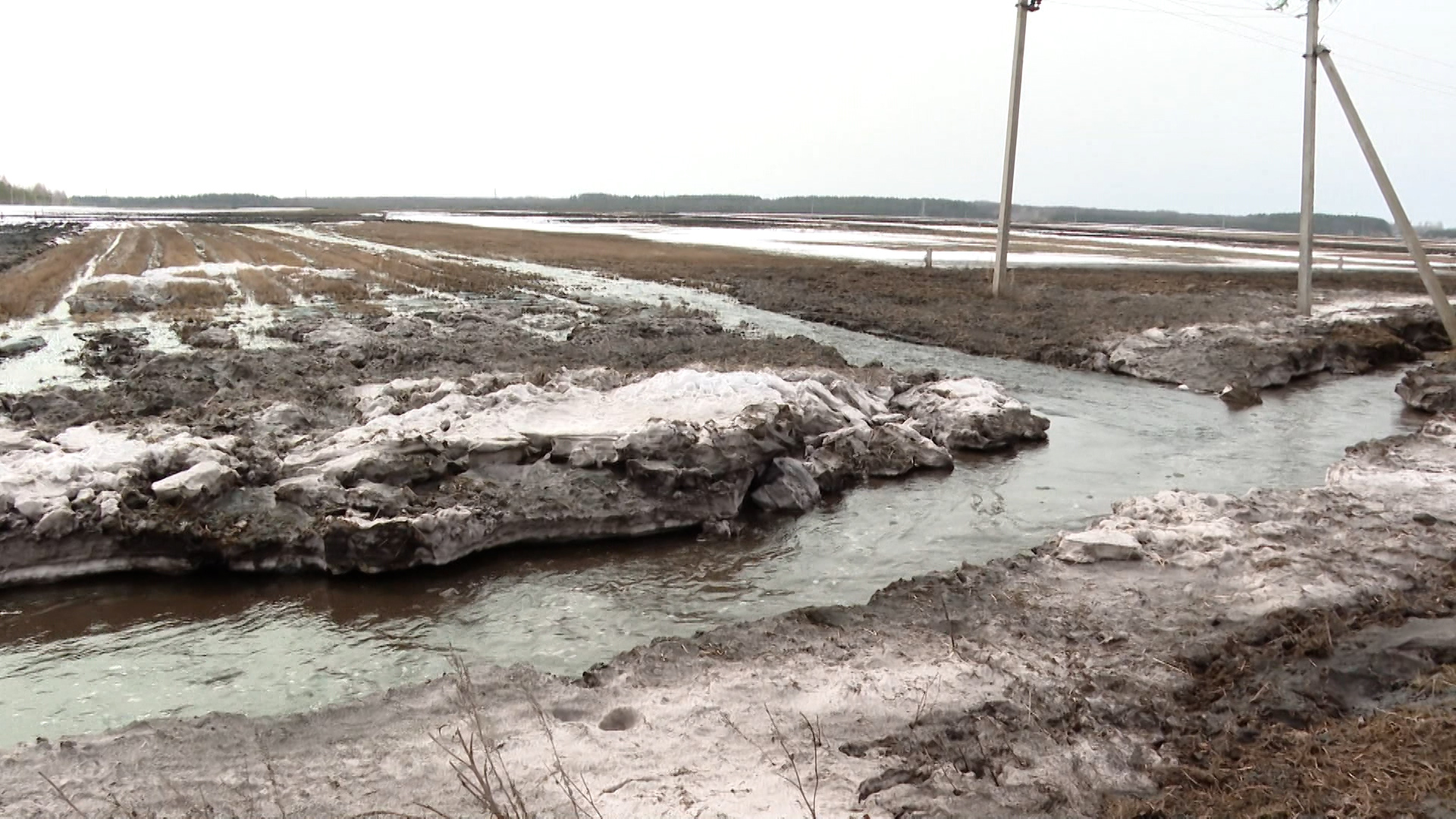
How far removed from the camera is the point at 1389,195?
69.7 feet

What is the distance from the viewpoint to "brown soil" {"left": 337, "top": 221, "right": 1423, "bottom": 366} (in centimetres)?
2461

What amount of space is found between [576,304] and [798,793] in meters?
25.5

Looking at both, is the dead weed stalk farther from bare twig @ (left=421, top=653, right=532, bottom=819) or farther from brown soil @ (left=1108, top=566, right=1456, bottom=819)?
brown soil @ (left=1108, top=566, right=1456, bottom=819)

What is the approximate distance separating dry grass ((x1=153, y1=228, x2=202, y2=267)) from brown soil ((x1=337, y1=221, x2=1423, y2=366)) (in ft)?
48.8

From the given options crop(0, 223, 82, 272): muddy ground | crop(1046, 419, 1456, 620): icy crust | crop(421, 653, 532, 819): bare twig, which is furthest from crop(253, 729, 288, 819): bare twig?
crop(0, 223, 82, 272): muddy ground

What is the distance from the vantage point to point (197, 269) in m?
33.7

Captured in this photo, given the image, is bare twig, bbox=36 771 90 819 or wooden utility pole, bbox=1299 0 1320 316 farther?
wooden utility pole, bbox=1299 0 1320 316

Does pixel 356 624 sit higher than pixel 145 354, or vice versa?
pixel 145 354

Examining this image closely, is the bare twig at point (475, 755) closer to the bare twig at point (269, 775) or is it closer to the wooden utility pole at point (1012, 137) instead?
the bare twig at point (269, 775)

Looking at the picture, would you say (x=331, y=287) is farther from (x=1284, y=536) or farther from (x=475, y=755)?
(x=1284, y=536)

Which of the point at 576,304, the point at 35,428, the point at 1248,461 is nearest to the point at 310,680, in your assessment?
the point at 35,428

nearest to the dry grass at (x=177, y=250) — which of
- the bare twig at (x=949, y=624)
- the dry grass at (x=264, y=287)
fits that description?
the dry grass at (x=264, y=287)

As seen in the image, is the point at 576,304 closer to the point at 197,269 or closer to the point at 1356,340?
the point at 197,269

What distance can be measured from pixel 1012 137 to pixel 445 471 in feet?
83.4
